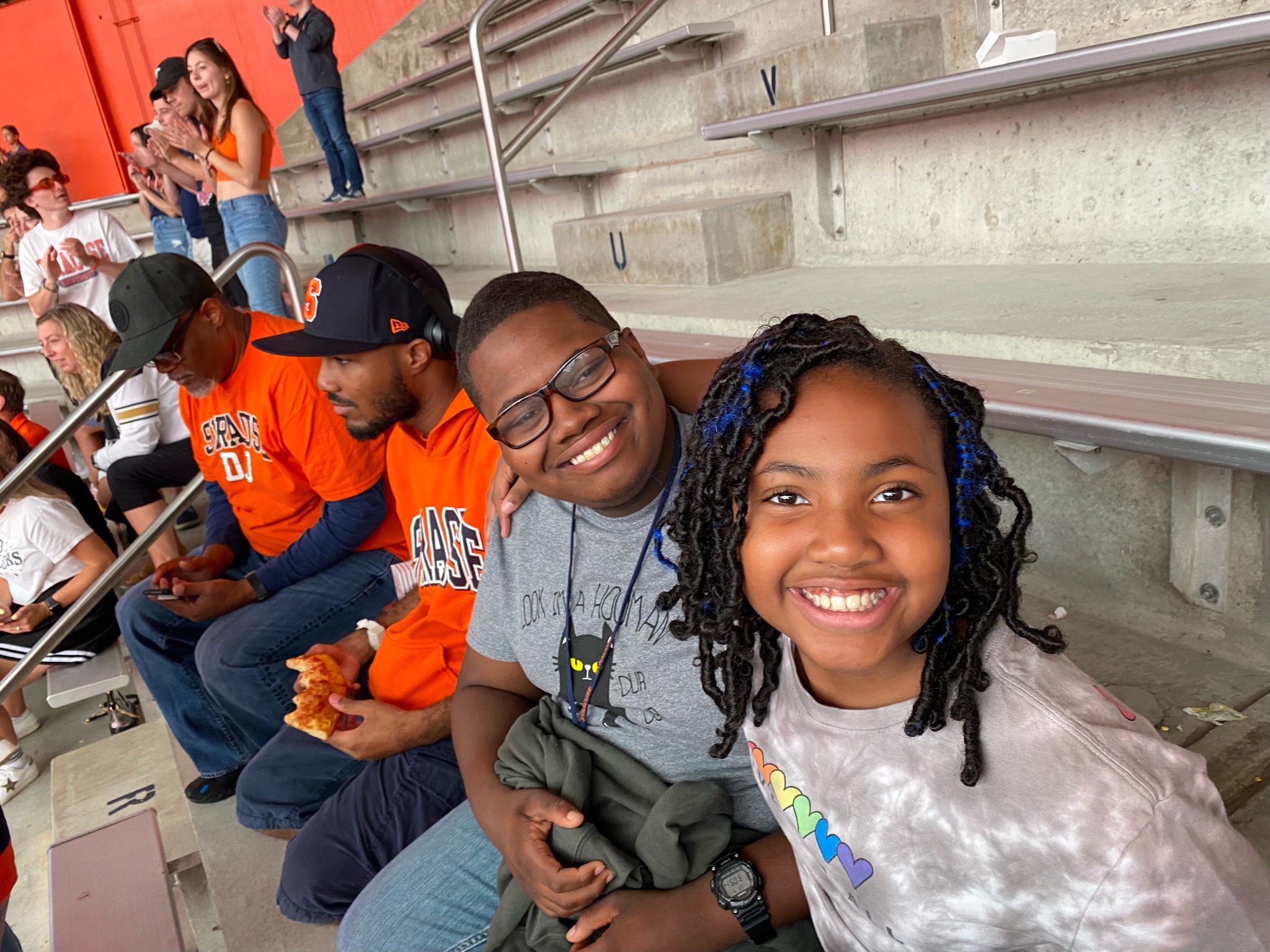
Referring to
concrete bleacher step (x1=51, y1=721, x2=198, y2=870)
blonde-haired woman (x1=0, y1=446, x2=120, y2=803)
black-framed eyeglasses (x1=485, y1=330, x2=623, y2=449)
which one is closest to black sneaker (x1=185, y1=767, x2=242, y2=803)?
concrete bleacher step (x1=51, y1=721, x2=198, y2=870)

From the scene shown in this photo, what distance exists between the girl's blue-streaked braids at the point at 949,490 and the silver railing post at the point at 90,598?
2.35 metres

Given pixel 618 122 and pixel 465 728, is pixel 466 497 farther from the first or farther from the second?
pixel 618 122

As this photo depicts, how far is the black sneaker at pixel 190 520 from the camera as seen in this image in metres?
4.66

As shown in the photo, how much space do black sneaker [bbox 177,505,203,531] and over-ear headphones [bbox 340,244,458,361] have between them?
125 inches

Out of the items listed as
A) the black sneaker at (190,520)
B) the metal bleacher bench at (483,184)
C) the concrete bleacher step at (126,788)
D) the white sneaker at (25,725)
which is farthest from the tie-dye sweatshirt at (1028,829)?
the black sneaker at (190,520)

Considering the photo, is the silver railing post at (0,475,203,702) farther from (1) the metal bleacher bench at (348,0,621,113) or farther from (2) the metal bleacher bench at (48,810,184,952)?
(1) the metal bleacher bench at (348,0,621,113)

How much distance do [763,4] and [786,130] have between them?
86 cm

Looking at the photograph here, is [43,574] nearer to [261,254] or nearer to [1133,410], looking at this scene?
[261,254]

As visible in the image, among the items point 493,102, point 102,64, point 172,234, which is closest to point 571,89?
point 493,102

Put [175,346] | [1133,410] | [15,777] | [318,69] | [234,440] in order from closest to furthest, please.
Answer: [1133,410] < [175,346] < [234,440] < [15,777] < [318,69]

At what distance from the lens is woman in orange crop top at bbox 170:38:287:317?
3.73 metres

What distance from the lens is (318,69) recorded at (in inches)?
227

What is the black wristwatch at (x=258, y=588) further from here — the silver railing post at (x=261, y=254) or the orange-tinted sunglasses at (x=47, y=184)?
the orange-tinted sunglasses at (x=47, y=184)

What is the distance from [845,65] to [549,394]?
211 centimetres
